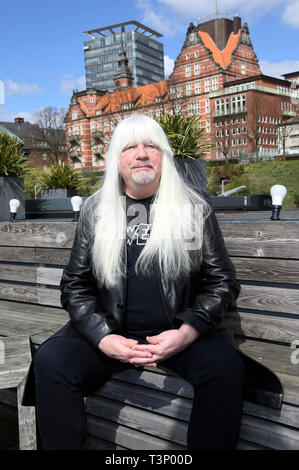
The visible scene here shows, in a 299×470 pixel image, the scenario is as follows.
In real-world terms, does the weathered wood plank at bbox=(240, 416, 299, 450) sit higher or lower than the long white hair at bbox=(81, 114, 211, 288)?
lower

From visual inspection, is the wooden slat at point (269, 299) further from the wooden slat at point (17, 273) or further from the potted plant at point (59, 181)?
the potted plant at point (59, 181)

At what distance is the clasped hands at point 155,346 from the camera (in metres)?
1.94

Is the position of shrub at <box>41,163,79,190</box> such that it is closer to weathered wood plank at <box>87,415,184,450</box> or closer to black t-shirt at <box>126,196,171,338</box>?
black t-shirt at <box>126,196,171,338</box>

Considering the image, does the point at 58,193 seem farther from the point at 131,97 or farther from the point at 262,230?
the point at 131,97

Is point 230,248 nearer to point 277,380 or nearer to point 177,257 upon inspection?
point 177,257

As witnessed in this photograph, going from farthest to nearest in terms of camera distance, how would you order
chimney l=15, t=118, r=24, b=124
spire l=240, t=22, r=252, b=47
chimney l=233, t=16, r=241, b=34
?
chimney l=15, t=118, r=24, b=124
chimney l=233, t=16, r=241, b=34
spire l=240, t=22, r=252, b=47

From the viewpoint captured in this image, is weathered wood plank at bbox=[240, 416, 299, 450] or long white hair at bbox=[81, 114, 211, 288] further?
long white hair at bbox=[81, 114, 211, 288]

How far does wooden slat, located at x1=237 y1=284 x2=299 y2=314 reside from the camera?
2424 millimetres

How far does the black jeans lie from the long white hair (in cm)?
40

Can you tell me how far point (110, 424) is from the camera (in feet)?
6.99

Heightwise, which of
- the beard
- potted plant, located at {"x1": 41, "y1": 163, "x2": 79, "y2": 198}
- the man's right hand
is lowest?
the man's right hand

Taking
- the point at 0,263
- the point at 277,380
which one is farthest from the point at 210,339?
the point at 0,263

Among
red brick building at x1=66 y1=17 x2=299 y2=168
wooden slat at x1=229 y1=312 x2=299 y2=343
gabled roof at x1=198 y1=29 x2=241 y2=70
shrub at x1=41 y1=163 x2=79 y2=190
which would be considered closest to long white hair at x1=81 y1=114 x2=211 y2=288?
wooden slat at x1=229 y1=312 x2=299 y2=343

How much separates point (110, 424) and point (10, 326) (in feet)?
4.19
